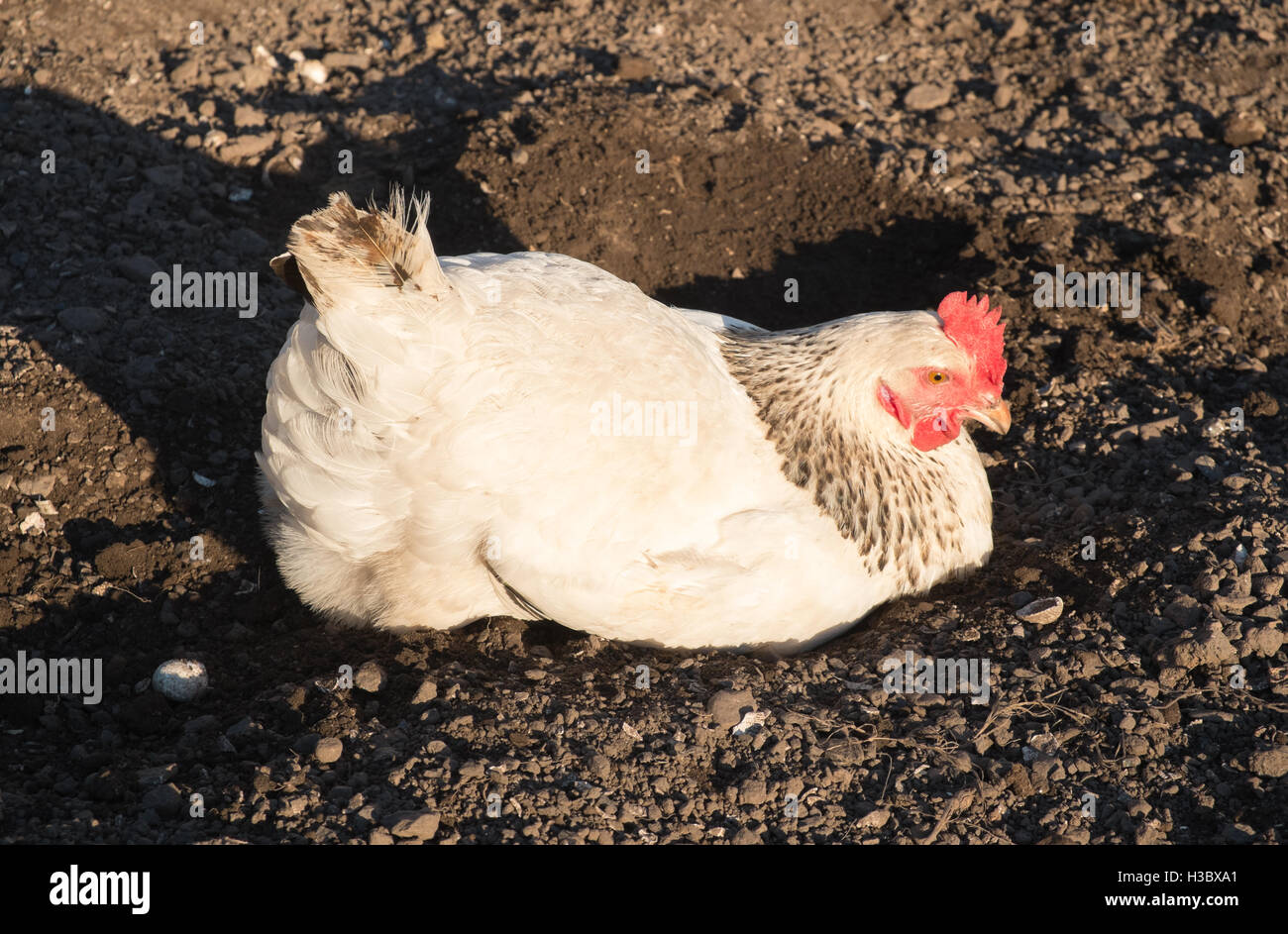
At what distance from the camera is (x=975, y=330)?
4156 millimetres

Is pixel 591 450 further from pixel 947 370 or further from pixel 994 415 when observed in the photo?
pixel 994 415

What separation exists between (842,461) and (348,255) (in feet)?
6.68

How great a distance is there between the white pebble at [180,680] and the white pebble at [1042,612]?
3.28m

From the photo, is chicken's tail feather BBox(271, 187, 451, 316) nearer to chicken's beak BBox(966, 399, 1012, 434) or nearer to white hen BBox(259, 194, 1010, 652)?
white hen BBox(259, 194, 1010, 652)

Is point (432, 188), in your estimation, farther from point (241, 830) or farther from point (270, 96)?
point (241, 830)

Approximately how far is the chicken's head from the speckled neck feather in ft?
0.54

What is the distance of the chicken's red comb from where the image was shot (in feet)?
13.6

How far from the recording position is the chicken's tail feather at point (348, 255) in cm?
341

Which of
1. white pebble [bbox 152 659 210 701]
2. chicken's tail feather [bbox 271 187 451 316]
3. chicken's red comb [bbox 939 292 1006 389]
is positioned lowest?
white pebble [bbox 152 659 210 701]

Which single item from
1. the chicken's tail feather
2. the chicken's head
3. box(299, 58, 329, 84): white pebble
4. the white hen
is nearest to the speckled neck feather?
the white hen

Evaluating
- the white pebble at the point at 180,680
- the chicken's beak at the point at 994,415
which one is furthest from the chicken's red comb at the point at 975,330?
the white pebble at the point at 180,680

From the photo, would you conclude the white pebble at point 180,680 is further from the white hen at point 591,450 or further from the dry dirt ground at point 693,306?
the white hen at point 591,450

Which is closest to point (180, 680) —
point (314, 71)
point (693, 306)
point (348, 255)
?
point (348, 255)

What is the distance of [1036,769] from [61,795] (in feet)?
11.0
